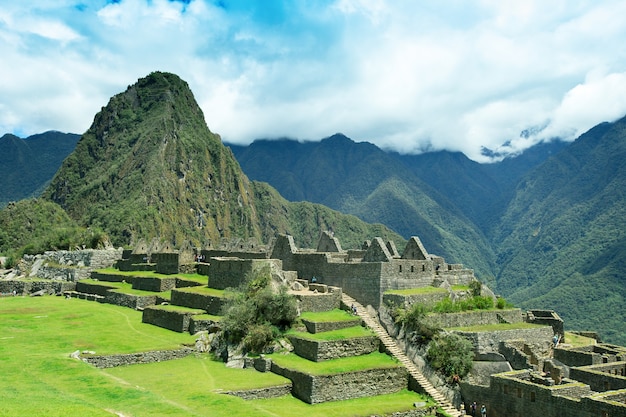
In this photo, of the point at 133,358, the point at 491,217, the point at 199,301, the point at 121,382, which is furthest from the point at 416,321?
the point at 491,217

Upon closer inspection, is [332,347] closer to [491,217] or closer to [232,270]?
[232,270]

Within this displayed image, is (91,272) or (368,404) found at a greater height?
Answer: (91,272)

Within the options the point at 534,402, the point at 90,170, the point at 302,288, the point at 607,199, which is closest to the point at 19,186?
the point at 90,170

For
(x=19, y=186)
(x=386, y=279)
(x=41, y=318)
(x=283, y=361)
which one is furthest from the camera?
(x=19, y=186)

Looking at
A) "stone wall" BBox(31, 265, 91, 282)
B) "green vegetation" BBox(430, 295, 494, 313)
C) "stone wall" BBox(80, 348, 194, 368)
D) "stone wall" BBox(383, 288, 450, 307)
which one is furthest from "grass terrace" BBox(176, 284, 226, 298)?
"stone wall" BBox(31, 265, 91, 282)

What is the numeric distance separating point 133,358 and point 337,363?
8727 mm

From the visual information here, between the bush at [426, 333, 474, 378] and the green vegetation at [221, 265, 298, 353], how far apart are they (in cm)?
634

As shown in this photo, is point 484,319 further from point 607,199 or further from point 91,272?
point 607,199

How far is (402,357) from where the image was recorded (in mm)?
24688

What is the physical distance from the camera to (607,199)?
125m

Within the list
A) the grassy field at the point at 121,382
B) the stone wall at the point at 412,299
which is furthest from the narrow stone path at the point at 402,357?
the stone wall at the point at 412,299

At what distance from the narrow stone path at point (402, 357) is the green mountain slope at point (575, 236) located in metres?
54.3

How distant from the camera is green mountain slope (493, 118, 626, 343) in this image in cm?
8688

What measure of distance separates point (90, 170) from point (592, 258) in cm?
15388
